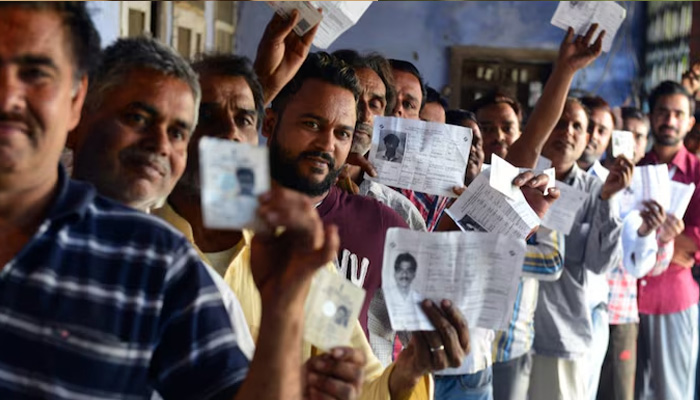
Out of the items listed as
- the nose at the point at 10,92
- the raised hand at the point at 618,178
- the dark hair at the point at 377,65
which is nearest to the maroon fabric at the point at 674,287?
the raised hand at the point at 618,178

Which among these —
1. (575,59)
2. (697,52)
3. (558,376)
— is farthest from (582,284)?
(697,52)

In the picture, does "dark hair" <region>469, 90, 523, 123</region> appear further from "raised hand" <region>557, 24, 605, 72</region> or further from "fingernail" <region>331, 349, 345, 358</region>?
"fingernail" <region>331, 349, 345, 358</region>

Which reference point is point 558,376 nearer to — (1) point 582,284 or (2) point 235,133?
(1) point 582,284

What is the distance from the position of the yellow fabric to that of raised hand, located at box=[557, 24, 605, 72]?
1654mm

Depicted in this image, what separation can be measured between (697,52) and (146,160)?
7.63m

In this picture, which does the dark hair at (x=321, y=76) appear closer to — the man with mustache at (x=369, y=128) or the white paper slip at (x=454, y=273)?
the man with mustache at (x=369, y=128)

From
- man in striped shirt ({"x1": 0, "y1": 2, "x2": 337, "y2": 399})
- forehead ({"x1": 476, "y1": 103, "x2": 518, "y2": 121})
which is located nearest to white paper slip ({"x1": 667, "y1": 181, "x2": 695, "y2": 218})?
forehead ({"x1": 476, "y1": 103, "x2": 518, "y2": 121})

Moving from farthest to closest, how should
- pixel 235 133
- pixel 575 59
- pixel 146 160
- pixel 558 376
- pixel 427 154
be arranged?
pixel 558 376 → pixel 575 59 → pixel 427 154 → pixel 235 133 → pixel 146 160

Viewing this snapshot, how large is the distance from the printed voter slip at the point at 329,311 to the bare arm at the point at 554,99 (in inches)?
79.0

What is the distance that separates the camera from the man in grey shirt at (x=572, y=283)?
436cm

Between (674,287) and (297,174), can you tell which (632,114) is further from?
(297,174)

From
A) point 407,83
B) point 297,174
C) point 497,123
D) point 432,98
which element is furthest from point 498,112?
point 297,174

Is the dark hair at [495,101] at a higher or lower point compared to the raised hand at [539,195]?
higher

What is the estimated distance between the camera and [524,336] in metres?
4.03
